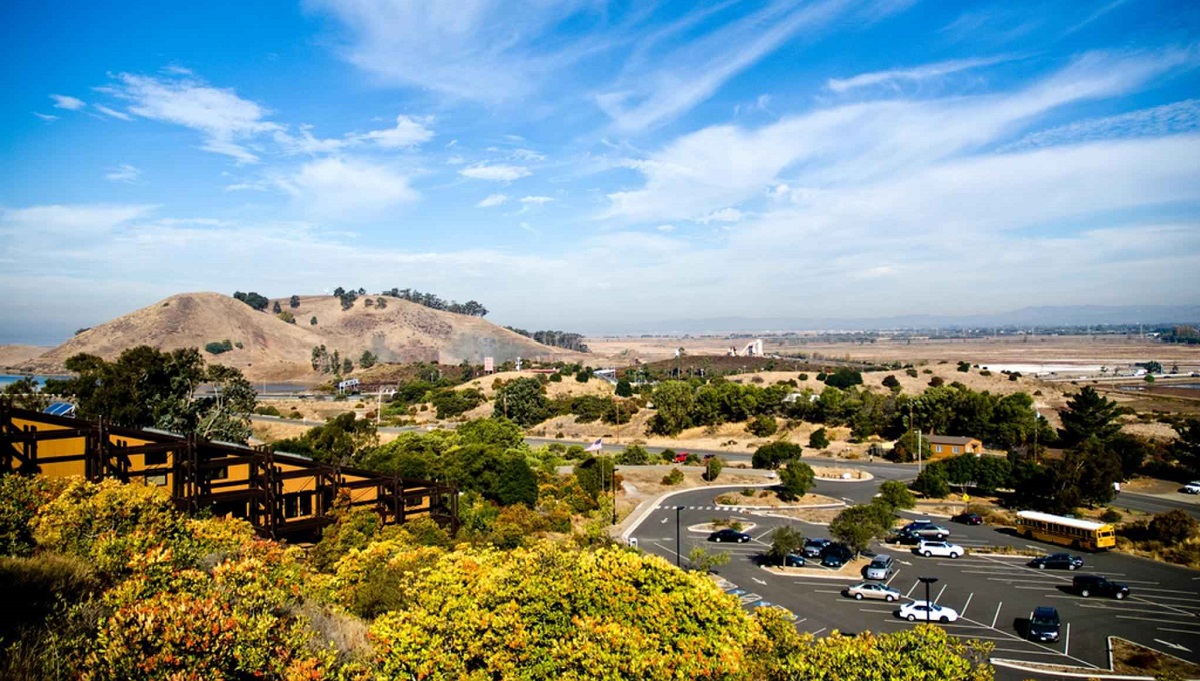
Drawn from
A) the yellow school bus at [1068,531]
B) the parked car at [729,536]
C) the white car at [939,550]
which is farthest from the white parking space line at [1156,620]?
the parked car at [729,536]

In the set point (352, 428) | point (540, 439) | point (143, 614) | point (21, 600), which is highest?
point (143, 614)

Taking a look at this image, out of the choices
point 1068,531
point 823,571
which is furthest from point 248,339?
point 1068,531

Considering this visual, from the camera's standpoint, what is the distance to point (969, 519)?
36844mm

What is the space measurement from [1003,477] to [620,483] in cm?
2584

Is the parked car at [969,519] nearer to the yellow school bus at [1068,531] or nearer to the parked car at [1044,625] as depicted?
the yellow school bus at [1068,531]

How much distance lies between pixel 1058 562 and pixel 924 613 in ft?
35.4

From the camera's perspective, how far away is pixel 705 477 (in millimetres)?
49344

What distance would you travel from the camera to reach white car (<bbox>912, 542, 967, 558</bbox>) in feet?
99.7

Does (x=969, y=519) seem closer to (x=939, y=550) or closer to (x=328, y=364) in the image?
(x=939, y=550)

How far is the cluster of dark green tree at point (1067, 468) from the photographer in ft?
125

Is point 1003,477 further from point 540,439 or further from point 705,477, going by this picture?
point 540,439

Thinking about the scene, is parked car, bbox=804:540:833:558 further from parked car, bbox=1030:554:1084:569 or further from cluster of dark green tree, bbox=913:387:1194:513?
cluster of dark green tree, bbox=913:387:1194:513

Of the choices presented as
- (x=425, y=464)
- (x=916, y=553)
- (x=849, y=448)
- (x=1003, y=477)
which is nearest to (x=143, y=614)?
(x=425, y=464)

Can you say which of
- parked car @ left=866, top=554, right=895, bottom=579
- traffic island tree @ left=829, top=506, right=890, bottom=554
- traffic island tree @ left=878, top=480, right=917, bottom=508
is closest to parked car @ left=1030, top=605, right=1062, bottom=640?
parked car @ left=866, top=554, right=895, bottom=579
